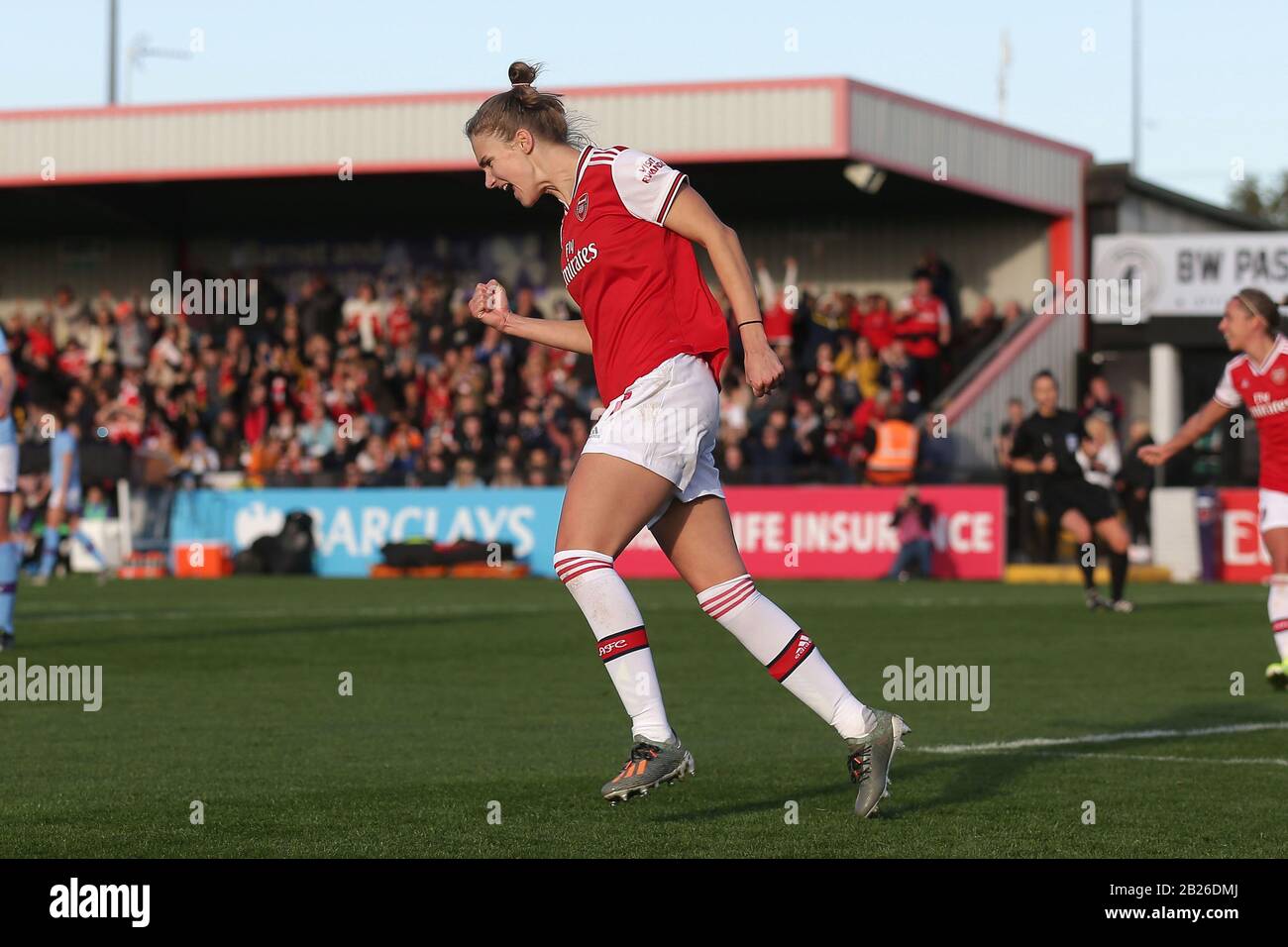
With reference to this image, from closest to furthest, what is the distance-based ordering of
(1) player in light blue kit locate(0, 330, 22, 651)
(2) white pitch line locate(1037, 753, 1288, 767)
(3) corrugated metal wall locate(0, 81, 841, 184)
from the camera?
(2) white pitch line locate(1037, 753, 1288, 767), (1) player in light blue kit locate(0, 330, 22, 651), (3) corrugated metal wall locate(0, 81, 841, 184)

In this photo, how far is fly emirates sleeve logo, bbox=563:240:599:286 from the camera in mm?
6395

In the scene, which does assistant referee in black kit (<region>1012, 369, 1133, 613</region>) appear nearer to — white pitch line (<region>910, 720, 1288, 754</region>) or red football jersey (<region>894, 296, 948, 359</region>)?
white pitch line (<region>910, 720, 1288, 754</region>)

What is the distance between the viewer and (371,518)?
27.9m

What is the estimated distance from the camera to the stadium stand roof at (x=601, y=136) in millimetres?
30469

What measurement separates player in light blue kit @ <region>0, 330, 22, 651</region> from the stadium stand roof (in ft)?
60.7

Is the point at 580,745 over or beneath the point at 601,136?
beneath

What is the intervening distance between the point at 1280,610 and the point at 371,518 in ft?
59.0

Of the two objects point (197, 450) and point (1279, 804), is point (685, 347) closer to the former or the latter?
point (1279, 804)

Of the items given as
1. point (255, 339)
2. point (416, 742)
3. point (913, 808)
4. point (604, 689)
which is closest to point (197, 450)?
point (255, 339)

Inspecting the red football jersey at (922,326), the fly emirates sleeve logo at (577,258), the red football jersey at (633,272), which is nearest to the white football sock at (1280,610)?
the red football jersey at (633,272)

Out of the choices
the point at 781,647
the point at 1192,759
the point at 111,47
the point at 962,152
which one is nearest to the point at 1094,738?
the point at 1192,759

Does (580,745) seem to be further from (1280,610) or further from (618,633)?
(1280,610)

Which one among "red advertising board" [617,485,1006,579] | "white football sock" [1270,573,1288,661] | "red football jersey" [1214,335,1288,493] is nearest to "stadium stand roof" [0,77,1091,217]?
"red advertising board" [617,485,1006,579]

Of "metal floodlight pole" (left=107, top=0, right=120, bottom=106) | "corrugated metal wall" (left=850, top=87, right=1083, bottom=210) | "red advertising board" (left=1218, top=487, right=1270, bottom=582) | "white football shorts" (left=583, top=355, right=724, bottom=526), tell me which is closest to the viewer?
"white football shorts" (left=583, top=355, right=724, bottom=526)
